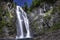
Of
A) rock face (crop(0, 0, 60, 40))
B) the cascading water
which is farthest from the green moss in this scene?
the cascading water

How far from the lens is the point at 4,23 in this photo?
19891 millimetres

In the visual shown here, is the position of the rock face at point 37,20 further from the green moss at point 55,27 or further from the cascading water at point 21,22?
the cascading water at point 21,22

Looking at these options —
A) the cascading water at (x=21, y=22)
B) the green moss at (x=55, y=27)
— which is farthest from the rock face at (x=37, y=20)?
the cascading water at (x=21, y=22)

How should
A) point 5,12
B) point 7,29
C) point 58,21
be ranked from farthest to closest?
point 5,12 → point 7,29 → point 58,21

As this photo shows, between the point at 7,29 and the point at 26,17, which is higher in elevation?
the point at 26,17

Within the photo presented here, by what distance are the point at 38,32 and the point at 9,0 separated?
6522 mm

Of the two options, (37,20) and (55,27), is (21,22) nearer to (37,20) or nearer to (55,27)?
(37,20)

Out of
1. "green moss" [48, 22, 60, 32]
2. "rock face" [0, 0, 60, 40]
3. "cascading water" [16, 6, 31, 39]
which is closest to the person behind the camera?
"green moss" [48, 22, 60, 32]

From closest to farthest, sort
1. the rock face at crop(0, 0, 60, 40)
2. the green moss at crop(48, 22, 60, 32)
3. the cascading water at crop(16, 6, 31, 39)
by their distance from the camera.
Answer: the green moss at crop(48, 22, 60, 32) → the rock face at crop(0, 0, 60, 40) → the cascading water at crop(16, 6, 31, 39)

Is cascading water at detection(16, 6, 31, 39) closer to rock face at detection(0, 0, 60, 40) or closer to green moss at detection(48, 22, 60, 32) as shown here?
rock face at detection(0, 0, 60, 40)

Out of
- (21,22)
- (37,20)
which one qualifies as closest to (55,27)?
(37,20)

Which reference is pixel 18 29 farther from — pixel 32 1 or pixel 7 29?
pixel 32 1

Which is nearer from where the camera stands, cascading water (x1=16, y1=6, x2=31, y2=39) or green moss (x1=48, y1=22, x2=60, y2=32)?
green moss (x1=48, y1=22, x2=60, y2=32)

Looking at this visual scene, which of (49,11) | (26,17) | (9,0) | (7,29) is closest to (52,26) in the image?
(49,11)
